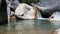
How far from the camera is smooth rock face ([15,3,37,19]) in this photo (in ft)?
52.4

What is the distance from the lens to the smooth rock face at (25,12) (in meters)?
16.0

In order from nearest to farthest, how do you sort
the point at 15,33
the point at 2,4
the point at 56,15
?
the point at 15,33 < the point at 2,4 < the point at 56,15

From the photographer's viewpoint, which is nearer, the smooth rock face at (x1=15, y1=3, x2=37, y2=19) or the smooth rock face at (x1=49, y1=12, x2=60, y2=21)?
the smooth rock face at (x1=49, y1=12, x2=60, y2=21)

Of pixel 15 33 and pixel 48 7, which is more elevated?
pixel 48 7

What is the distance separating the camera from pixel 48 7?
653 inches

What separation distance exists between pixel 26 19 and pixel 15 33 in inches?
284

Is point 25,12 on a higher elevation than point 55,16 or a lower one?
higher

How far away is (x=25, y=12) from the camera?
1630cm

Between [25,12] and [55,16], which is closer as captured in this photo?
[55,16]

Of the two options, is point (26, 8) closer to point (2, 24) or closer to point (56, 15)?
point (56, 15)

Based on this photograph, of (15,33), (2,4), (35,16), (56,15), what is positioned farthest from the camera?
(35,16)

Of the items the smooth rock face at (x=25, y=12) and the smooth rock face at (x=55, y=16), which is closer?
the smooth rock face at (x=55, y=16)

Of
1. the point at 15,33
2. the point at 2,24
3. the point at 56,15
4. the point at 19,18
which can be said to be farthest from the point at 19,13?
the point at 15,33

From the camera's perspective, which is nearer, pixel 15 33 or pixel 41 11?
pixel 15 33
